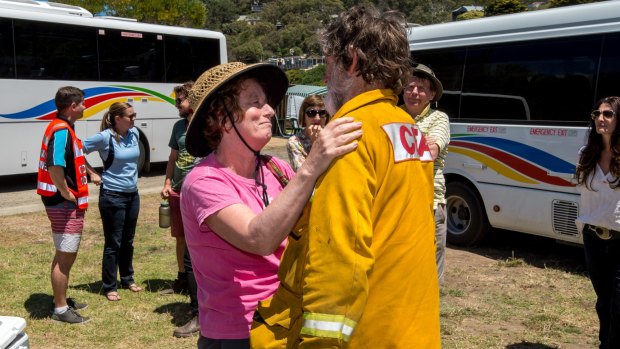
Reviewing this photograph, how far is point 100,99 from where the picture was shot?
45.5 ft

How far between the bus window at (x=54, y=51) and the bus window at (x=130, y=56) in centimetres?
27

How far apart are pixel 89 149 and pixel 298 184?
14.7 feet

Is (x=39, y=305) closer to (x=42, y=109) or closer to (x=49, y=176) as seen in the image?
(x=49, y=176)

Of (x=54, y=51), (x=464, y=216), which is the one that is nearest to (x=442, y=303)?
(x=464, y=216)

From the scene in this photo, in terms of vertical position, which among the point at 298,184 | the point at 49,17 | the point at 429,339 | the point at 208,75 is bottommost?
the point at 429,339

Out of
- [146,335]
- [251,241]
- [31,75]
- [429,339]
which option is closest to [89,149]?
[146,335]

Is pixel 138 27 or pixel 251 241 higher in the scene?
pixel 138 27

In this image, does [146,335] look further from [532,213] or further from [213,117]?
[532,213]

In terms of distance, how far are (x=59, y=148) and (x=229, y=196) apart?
3.47 metres

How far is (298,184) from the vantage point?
6.27ft

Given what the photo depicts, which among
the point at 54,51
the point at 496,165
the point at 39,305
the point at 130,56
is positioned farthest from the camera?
the point at 130,56

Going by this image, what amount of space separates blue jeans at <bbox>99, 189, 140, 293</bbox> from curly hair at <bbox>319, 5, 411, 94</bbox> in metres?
4.46

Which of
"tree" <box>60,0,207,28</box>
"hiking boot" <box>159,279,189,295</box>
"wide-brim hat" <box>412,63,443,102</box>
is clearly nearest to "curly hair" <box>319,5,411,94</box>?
"wide-brim hat" <box>412,63,443,102</box>

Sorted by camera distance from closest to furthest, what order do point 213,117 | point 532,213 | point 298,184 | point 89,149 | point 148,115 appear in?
1. point 298,184
2. point 213,117
3. point 89,149
4. point 532,213
5. point 148,115
